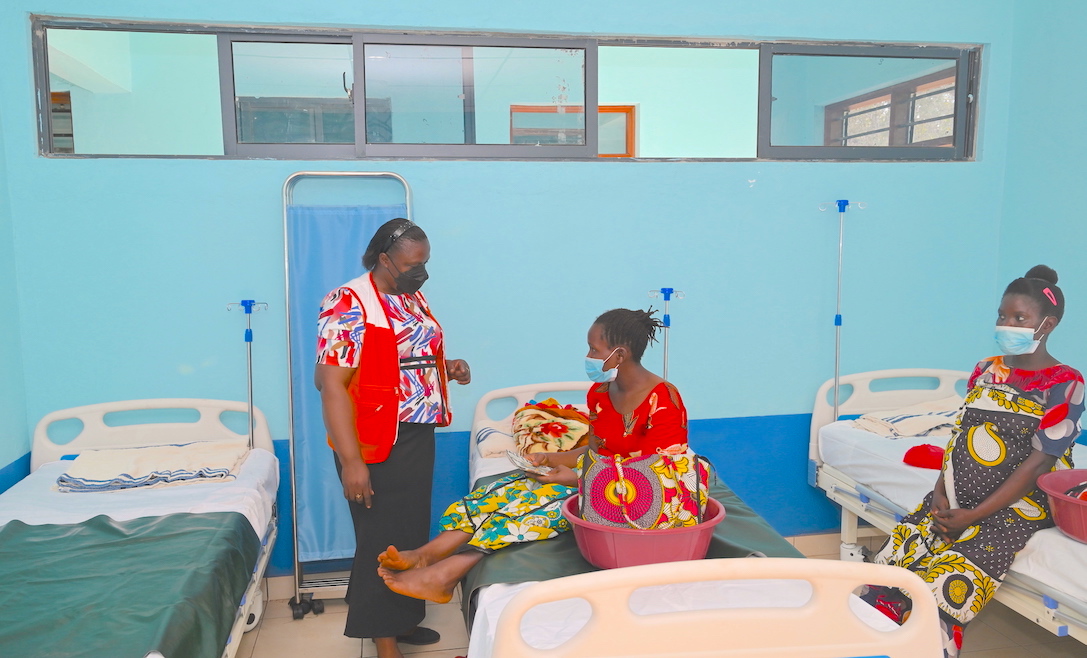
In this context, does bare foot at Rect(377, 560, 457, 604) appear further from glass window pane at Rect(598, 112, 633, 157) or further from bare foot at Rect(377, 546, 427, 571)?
glass window pane at Rect(598, 112, 633, 157)

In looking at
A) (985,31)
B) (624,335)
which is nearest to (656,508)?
(624,335)

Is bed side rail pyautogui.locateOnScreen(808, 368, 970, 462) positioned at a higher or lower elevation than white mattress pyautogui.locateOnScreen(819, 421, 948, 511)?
higher

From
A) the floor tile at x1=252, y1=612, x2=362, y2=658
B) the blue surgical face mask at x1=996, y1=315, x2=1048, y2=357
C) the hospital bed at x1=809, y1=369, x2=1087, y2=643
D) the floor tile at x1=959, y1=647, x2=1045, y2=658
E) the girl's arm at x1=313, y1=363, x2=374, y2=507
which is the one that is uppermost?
the blue surgical face mask at x1=996, y1=315, x2=1048, y2=357

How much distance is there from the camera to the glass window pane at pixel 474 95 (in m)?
3.39

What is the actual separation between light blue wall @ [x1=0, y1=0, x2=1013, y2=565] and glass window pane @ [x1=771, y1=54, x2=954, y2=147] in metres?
0.17

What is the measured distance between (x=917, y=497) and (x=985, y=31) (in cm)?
236

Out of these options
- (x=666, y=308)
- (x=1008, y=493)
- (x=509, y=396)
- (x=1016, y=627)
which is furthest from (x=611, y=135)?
(x=1016, y=627)

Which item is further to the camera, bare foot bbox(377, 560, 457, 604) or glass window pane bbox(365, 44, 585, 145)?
glass window pane bbox(365, 44, 585, 145)

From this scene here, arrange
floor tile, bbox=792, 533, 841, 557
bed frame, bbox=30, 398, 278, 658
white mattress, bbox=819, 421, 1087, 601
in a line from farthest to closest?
floor tile, bbox=792, 533, 841, 557
bed frame, bbox=30, 398, 278, 658
white mattress, bbox=819, 421, 1087, 601

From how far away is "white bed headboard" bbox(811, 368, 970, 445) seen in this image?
12.2ft

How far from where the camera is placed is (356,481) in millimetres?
2316

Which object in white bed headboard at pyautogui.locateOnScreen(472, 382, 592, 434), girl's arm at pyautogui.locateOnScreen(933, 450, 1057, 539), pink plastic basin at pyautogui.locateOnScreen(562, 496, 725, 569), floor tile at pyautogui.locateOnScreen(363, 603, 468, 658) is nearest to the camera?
pink plastic basin at pyautogui.locateOnScreen(562, 496, 725, 569)

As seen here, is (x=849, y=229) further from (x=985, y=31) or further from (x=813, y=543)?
(x=813, y=543)

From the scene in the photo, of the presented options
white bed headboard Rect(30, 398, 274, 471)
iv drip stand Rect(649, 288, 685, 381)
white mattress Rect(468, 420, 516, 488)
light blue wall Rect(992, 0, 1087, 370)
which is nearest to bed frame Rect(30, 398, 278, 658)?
white bed headboard Rect(30, 398, 274, 471)
